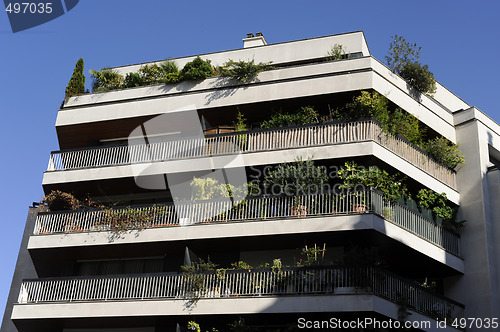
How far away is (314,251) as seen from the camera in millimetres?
22656

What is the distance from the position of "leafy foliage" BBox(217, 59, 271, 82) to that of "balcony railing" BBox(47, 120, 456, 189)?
274 cm

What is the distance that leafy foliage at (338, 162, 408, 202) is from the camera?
23.7 metres

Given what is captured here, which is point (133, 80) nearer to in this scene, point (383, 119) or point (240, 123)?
point (240, 123)

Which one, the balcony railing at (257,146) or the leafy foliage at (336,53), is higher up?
the leafy foliage at (336,53)

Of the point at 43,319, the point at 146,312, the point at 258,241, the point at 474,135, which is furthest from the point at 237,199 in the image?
the point at 474,135

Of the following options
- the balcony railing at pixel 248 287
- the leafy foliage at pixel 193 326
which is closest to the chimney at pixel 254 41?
the balcony railing at pixel 248 287

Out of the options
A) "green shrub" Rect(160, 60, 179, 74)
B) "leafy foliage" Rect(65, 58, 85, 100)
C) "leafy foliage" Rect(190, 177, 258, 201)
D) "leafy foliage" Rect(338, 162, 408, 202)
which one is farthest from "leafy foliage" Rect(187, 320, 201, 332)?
"leafy foliage" Rect(65, 58, 85, 100)

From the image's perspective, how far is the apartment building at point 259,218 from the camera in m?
22.5

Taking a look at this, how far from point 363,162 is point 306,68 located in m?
5.00

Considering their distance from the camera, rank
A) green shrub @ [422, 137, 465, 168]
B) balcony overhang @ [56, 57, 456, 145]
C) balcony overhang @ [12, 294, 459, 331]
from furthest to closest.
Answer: green shrub @ [422, 137, 465, 168]
balcony overhang @ [56, 57, 456, 145]
balcony overhang @ [12, 294, 459, 331]

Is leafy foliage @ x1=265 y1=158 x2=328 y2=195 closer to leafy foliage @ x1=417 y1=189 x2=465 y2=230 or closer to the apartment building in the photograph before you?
the apartment building

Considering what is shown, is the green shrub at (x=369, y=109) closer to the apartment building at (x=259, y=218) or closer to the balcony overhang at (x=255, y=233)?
the apartment building at (x=259, y=218)

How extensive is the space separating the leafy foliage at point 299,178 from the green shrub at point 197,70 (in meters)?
6.10

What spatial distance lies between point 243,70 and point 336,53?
404 cm
